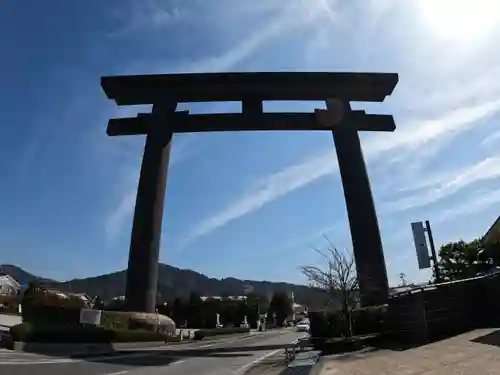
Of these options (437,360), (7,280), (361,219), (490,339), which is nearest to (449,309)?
(490,339)

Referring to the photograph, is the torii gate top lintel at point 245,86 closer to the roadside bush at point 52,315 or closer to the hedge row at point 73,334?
the hedge row at point 73,334

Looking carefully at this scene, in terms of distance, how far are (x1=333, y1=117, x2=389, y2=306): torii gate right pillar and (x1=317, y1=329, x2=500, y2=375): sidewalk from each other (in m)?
10.5

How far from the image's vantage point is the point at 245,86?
28141mm

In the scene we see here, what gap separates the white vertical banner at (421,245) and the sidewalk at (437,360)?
16349mm

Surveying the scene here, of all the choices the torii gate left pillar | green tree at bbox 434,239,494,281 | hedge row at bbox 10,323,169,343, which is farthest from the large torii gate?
green tree at bbox 434,239,494,281

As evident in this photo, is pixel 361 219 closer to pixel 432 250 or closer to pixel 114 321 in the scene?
pixel 432 250

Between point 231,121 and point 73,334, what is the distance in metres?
14.2

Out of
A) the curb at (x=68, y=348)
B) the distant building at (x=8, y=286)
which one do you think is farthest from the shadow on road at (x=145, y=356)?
the distant building at (x=8, y=286)

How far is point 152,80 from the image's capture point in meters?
28.4

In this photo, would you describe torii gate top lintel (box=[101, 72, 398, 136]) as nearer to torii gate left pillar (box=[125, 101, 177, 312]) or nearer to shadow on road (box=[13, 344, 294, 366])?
torii gate left pillar (box=[125, 101, 177, 312])

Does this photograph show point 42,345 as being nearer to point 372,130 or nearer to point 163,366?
point 163,366

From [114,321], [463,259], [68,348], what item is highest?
[463,259]

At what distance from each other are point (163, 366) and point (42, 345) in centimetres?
957

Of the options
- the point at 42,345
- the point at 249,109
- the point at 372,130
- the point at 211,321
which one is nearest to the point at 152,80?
the point at 249,109
